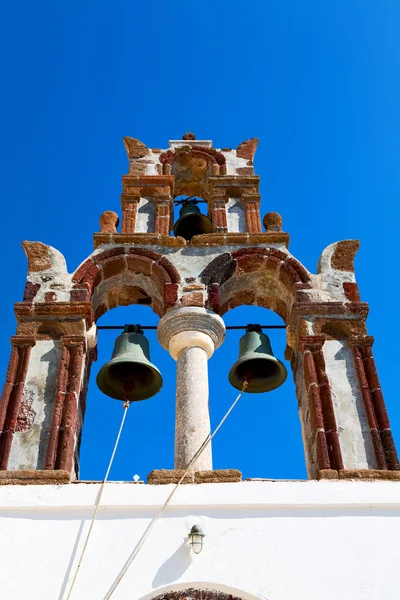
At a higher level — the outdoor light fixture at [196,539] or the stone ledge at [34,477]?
the stone ledge at [34,477]

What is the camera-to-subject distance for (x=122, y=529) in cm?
559

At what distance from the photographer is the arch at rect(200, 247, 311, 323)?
26.5 ft

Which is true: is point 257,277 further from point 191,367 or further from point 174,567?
point 174,567

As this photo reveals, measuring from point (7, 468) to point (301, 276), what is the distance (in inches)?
136

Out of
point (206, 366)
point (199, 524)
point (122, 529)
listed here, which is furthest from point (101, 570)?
point (206, 366)

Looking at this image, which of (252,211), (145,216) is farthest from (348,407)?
(145,216)

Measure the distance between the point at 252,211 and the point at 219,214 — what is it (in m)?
0.39

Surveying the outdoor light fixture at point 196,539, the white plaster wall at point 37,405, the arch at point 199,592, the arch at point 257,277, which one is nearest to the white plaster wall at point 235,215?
the arch at point 257,277

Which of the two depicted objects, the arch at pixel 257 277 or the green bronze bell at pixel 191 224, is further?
the green bronze bell at pixel 191 224

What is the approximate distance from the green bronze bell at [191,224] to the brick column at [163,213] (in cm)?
36

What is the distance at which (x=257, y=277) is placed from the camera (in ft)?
27.2

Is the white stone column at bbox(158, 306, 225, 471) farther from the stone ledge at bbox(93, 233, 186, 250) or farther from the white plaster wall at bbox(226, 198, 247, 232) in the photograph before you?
the white plaster wall at bbox(226, 198, 247, 232)

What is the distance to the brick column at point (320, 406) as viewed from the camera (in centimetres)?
640

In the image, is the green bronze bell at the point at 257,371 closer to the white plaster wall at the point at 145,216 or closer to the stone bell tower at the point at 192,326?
the stone bell tower at the point at 192,326
